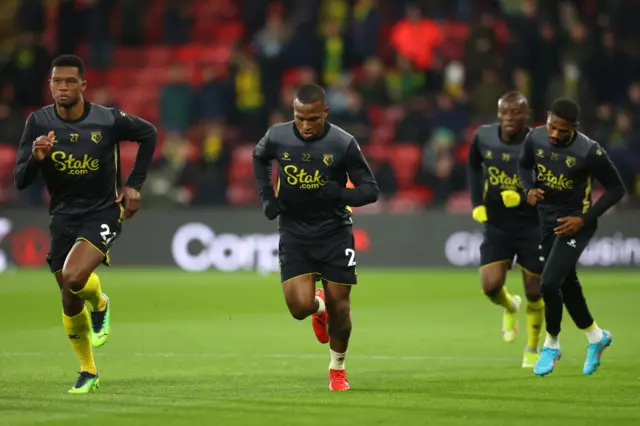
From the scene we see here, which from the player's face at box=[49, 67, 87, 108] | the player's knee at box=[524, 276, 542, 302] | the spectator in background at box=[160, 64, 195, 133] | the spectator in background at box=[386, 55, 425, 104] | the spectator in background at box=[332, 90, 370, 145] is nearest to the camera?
the player's face at box=[49, 67, 87, 108]

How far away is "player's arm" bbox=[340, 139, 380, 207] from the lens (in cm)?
926

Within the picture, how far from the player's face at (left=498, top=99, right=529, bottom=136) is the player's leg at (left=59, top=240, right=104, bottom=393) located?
385 centimetres

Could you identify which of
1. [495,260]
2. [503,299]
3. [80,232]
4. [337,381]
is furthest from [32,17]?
[337,381]

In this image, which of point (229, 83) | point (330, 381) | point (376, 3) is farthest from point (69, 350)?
point (376, 3)

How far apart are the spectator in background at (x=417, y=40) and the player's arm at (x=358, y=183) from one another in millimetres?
14672

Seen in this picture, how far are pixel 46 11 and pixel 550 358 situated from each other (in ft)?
60.2

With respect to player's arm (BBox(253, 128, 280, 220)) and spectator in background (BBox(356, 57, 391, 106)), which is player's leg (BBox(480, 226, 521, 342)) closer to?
player's arm (BBox(253, 128, 280, 220))

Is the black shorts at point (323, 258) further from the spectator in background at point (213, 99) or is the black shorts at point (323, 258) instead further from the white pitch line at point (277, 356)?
the spectator in background at point (213, 99)

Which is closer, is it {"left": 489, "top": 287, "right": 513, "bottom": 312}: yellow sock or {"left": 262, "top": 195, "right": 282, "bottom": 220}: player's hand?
{"left": 262, "top": 195, "right": 282, "bottom": 220}: player's hand

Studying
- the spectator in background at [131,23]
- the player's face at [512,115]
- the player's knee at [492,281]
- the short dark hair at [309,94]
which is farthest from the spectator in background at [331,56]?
the short dark hair at [309,94]

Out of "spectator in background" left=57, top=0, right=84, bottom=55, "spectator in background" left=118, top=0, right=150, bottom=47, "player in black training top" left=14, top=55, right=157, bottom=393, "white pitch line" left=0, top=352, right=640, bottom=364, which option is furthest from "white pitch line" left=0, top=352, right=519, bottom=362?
"spectator in background" left=118, top=0, right=150, bottom=47

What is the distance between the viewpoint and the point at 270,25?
24.5 metres

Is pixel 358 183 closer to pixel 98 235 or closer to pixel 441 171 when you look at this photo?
pixel 98 235

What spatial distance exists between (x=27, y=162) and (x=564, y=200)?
4082 millimetres
